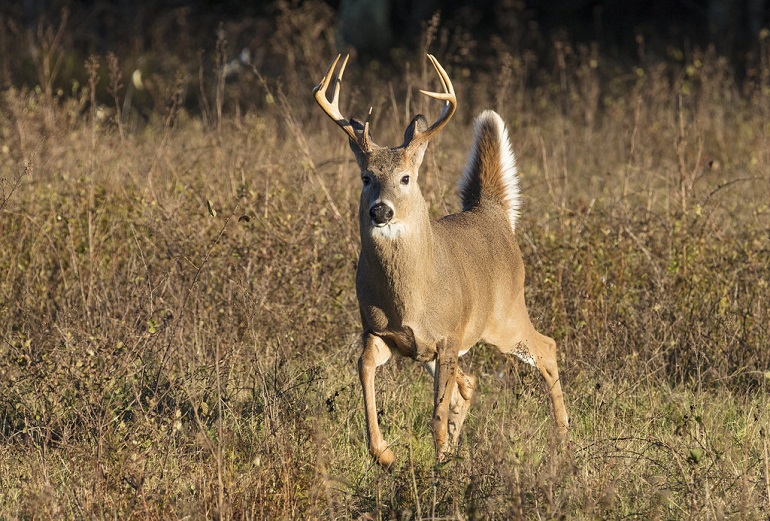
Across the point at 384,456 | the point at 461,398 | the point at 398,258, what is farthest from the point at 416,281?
the point at 461,398

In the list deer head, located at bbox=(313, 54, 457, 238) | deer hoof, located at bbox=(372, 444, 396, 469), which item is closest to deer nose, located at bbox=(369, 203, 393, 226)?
deer head, located at bbox=(313, 54, 457, 238)

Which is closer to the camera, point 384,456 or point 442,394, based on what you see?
point 384,456

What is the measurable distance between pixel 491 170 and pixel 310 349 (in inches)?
Result: 50.4

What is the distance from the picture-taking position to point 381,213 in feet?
15.0

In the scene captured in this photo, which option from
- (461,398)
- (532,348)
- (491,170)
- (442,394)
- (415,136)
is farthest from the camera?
(491,170)

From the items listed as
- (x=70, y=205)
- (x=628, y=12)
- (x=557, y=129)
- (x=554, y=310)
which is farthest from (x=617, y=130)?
(x=628, y=12)

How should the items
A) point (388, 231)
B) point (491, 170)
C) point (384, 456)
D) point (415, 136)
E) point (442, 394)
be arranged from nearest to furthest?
point (384, 456)
point (388, 231)
point (442, 394)
point (415, 136)
point (491, 170)

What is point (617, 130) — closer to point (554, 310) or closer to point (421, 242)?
point (554, 310)

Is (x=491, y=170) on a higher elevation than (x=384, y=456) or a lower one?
higher

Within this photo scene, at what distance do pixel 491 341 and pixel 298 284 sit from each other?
1218mm

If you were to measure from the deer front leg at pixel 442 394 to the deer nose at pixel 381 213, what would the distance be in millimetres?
647

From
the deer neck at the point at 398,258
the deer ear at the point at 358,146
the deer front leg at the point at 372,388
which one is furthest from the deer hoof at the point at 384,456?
the deer ear at the point at 358,146

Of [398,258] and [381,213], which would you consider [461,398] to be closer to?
[398,258]

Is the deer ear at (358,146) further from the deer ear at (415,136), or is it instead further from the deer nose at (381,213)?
the deer nose at (381,213)
